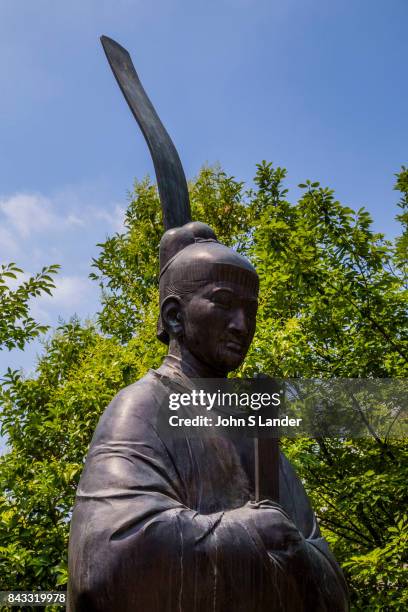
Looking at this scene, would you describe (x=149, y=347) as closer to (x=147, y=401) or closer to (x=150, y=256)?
(x=150, y=256)

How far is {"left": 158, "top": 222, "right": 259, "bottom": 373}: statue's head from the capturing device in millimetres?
3695

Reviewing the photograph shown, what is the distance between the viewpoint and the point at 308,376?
10078 mm

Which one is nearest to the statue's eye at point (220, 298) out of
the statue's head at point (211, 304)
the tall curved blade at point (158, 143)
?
the statue's head at point (211, 304)

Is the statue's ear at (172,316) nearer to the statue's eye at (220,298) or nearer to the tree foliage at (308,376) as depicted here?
the statue's eye at (220,298)

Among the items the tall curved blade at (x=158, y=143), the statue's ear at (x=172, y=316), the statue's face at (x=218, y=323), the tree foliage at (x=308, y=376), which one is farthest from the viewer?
the tree foliage at (x=308, y=376)

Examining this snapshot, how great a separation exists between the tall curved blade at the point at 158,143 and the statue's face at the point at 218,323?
2.57 ft

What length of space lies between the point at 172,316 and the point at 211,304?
0.26m

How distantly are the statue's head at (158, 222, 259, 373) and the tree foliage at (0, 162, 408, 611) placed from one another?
552cm

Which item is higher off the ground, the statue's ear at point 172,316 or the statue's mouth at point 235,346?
the statue's ear at point 172,316

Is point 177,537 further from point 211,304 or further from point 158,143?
point 158,143

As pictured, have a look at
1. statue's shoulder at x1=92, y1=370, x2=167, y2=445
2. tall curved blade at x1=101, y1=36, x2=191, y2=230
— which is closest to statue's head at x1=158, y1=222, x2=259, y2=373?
statue's shoulder at x1=92, y1=370, x2=167, y2=445

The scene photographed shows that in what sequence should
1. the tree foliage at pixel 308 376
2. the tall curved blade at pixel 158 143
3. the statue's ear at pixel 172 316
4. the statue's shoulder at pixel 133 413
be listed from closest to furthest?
the statue's shoulder at pixel 133 413 → the statue's ear at pixel 172 316 → the tall curved blade at pixel 158 143 → the tree foliage at pixel 308 376

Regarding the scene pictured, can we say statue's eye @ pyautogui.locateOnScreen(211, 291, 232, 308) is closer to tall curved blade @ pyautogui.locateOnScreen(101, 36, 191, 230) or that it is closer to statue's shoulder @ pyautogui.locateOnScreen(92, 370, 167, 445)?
statue's shoulder @ pyautogui.locateOnScreen(92, 370, 167, 445)

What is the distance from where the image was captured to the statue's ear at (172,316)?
3.82 metres
